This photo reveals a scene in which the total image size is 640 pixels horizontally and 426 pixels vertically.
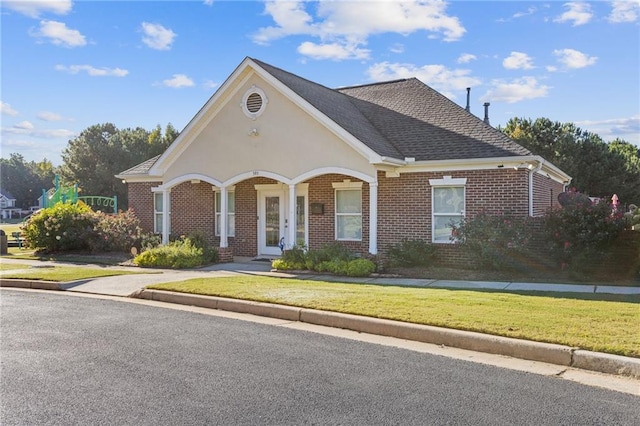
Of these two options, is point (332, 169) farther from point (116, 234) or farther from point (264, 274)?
point (116, 234)

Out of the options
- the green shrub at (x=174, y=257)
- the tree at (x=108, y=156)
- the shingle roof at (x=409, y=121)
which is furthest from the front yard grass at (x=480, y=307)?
the tree at (x=108, y=156)

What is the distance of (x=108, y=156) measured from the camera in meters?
60.8

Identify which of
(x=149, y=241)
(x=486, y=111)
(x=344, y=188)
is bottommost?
(x=149, y=241)

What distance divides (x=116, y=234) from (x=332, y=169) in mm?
9331

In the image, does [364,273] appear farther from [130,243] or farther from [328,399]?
[130,243]

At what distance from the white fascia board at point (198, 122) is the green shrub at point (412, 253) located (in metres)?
7.37

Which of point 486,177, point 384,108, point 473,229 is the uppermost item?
point 384,108

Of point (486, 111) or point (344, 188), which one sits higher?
point (486, 111)

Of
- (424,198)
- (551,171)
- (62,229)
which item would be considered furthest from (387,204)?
(62,229)

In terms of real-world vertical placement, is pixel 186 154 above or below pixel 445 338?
above

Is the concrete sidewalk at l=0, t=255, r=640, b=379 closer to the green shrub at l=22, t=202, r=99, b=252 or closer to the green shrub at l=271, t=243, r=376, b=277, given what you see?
the green shrub at l=271, t=243, r=376, b=277

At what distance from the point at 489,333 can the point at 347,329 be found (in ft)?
7.20

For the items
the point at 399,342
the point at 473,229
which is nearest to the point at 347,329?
the point at 399,342

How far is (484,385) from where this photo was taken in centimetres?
554
